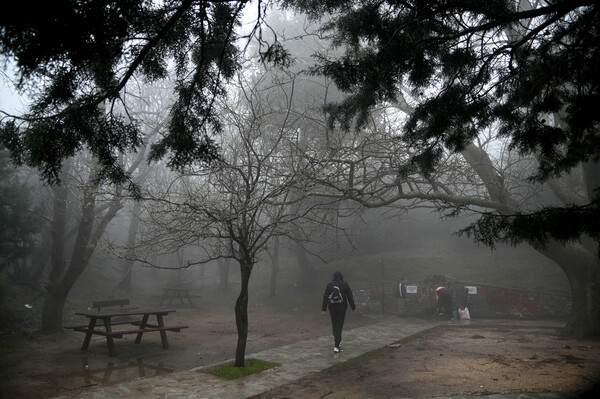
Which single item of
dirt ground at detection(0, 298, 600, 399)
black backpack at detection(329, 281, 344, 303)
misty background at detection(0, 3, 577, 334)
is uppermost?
misty background at detection(0, 3, 577, 334)

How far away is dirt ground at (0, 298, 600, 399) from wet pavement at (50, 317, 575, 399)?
366 millimetres

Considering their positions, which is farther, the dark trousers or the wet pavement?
the dark trousers

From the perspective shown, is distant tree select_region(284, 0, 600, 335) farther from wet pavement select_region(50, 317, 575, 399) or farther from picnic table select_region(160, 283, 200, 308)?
picnic table select_region(160, 283, 200, 308)

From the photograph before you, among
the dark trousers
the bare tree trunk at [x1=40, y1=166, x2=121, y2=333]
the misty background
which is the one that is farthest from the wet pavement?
the bare tree trunk at [x1=40, y1=166, x2=121, y2=333]

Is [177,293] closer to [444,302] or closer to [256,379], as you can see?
[444,302]

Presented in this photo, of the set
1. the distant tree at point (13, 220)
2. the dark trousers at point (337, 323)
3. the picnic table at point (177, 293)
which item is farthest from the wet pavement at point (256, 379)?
the picnic table at point (177, 293)

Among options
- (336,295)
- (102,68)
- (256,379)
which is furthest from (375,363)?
(102,68)

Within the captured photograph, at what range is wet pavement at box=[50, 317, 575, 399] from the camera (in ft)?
19.7

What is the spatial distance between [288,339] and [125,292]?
46.2 feet

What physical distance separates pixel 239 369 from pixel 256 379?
0.59 m

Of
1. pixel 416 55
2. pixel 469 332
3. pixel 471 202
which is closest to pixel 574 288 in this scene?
pixel 469 332

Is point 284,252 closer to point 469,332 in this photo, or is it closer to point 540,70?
point 469,332

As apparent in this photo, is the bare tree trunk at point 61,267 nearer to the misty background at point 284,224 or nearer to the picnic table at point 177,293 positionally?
the misty background at point 284,224

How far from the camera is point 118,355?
9141 mm
